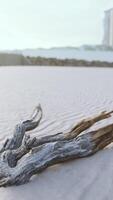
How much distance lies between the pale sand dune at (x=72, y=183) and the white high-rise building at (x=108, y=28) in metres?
22.2

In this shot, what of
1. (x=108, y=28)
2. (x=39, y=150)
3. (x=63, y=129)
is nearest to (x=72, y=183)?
(x=39, y=150)

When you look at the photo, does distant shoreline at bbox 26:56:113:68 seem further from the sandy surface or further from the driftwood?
the driftwood

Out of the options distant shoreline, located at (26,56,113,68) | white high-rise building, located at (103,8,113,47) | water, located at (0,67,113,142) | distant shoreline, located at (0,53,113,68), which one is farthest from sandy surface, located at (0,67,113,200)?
white high-rise building, located at (103,8,113,47)

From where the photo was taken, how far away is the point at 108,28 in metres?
25.4

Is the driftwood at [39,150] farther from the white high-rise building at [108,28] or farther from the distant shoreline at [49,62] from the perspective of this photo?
the white high-rise building at [108,28]

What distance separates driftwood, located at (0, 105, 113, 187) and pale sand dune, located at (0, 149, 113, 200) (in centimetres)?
6

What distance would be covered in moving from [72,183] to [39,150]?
0.37m

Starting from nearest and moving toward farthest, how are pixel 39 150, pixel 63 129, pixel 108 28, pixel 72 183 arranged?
pixel 72 183 < pixel 39 150 < pixel 63 129 < pixel 108 28

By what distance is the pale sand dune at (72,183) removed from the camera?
2.84 m

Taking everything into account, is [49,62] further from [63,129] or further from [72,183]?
[72,183]

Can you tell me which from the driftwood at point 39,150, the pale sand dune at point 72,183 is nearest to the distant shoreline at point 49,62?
the driftwood at point 39,150

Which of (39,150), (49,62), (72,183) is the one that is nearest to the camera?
(72,183)

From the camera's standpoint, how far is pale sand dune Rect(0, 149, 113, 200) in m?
2.84

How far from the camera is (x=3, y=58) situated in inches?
834
